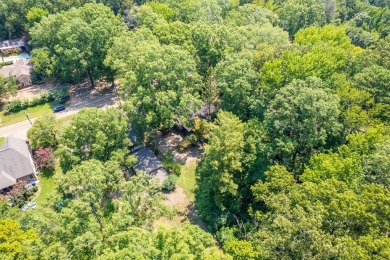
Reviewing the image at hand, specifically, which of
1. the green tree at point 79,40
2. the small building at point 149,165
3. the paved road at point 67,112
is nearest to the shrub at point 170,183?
the small building at point 149,165

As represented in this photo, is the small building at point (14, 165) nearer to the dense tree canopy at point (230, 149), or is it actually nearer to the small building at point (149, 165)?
the dense tree canopy at point (230, 149)

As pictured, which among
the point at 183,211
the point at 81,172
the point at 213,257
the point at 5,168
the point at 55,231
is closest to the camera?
the point at 213,257

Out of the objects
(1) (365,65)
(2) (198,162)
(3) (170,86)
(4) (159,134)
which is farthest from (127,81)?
(1) (365,65)

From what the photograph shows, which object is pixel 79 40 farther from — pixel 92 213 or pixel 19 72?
pixel 92 213

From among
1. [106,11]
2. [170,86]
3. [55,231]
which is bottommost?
[55,231]

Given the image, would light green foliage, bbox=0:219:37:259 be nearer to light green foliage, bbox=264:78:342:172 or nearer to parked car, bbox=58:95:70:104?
light green foliage, bbox=264:78:342:172

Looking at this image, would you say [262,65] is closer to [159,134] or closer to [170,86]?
[170,86]
